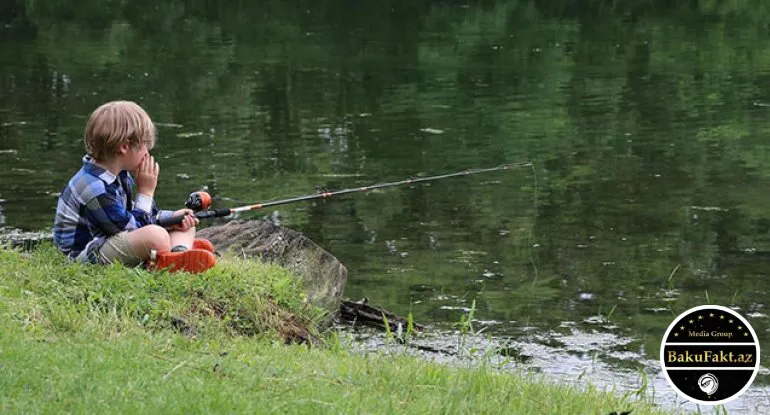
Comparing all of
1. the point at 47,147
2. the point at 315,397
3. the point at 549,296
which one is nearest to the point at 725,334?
the point at 315,397

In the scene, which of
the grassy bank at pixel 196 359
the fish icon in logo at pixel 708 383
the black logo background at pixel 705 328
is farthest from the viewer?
the fish icon in logo at pixel 708 383

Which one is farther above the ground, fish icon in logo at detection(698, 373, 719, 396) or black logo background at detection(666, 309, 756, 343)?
black logo background at detection(666, 309, 756, 343)

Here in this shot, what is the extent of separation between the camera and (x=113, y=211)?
6676 mm

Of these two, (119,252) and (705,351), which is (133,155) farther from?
(705,351)

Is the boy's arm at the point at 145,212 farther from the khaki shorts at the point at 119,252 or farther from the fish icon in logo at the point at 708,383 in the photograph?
the fish icon in logo at the point at 708,383

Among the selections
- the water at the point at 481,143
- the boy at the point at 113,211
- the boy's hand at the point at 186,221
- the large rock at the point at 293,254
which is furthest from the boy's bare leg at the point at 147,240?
the water at the point at 481,143

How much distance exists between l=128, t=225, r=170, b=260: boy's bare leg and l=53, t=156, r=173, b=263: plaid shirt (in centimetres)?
15

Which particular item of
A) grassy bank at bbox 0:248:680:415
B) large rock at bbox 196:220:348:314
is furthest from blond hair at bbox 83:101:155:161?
large rock at bbox 196:220:348:314

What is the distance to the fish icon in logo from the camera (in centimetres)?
521

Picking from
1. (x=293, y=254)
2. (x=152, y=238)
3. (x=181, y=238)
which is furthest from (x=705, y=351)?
(x=293, y=254)

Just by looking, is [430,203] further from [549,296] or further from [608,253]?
[549,296]

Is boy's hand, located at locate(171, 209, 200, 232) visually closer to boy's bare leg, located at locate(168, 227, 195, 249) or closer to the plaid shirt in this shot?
boy's bare leg, located at locate(168, 227, 195, 249)

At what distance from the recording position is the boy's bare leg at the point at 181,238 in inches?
272

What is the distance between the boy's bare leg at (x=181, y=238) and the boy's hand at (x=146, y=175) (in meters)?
0.27
